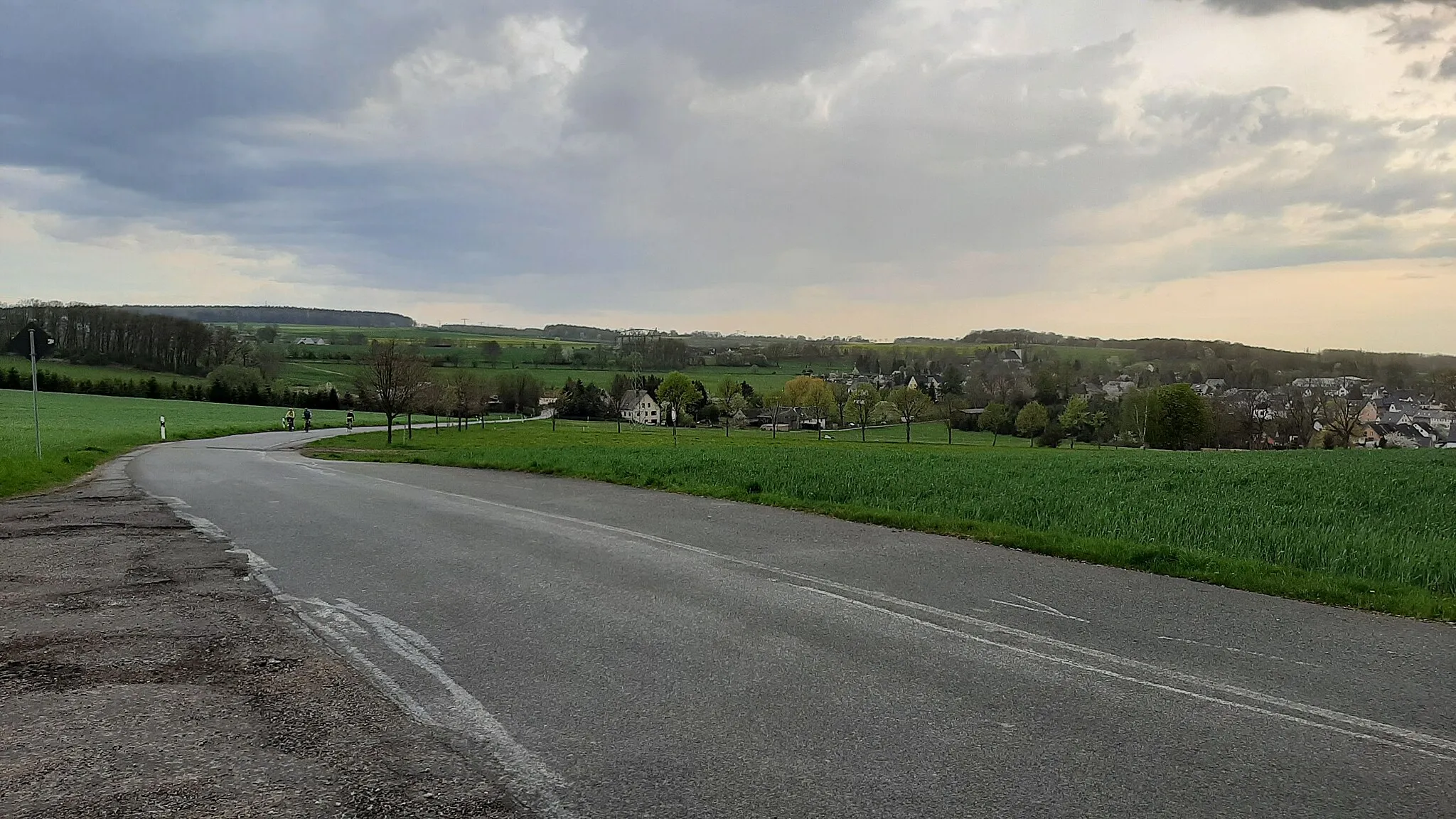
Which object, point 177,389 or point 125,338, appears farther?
point 125,338

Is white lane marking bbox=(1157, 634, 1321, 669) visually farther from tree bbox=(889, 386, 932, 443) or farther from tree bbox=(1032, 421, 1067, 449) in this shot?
tree bbox=(889, 386, 932, 443)

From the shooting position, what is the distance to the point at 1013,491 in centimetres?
1480

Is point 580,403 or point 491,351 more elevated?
point 491,351

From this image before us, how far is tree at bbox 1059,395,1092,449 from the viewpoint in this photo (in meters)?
89.9

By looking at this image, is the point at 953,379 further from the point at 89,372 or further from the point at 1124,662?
the point at 1124,662

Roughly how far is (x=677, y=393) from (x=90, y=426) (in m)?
70.4

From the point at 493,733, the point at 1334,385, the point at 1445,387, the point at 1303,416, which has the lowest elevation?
the point at 1303,416

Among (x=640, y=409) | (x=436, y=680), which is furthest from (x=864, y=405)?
(x=436, y=680)

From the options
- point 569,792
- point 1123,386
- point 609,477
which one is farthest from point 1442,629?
point 1123,386

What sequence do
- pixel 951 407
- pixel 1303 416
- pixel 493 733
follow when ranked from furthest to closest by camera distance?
pixel 951 407
pixel 1303 416
pixel 493 733

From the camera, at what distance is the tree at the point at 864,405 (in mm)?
98812

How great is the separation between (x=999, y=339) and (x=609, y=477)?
13359 cm

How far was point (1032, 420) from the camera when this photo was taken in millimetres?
91625

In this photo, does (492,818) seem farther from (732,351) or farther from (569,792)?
(732,351)
